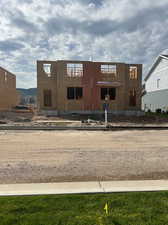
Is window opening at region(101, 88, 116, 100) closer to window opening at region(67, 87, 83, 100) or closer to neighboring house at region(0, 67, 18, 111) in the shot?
window opening at region(67, 87, 83, 100)

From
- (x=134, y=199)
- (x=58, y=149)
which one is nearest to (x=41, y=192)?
(x=134, y=199)

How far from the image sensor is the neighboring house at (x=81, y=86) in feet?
73.8

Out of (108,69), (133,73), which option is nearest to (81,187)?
(108,69)

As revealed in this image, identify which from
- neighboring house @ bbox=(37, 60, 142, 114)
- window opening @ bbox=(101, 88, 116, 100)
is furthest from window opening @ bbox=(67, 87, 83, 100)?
window opening @ bbox=(101, 88, 116, 100)

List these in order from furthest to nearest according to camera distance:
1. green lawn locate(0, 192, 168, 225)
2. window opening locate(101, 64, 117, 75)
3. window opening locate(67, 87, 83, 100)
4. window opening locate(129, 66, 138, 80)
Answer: window opening locate(129, 66, 138, 80) → window opening locate(101, 64, 117, 75) → window opening locate(67, 87, 83, 100) → green lawn locate(0, 192, 168, 225)

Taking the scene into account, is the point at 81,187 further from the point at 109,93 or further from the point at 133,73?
the point at 133,73

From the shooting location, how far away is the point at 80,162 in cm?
599

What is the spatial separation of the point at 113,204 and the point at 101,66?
21365 millimetres

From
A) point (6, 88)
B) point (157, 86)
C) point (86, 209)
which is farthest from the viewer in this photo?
point (157, 86)

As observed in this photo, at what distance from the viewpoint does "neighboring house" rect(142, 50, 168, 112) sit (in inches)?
1126

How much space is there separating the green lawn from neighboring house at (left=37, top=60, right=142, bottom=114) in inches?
758

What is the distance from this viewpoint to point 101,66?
23078 mm

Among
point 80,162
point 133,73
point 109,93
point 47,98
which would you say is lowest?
point 80,162

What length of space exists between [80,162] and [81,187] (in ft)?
6.35
